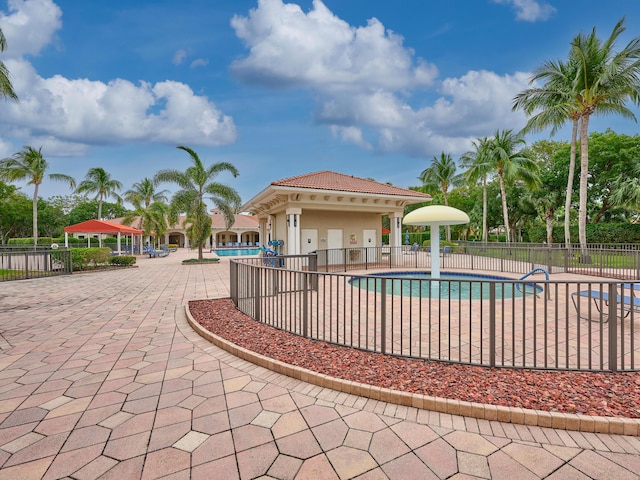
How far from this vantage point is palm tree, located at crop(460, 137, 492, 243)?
1046 inches

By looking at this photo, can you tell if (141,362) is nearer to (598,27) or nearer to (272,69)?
(272,69)

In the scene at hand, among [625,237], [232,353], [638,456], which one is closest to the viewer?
[638,456]

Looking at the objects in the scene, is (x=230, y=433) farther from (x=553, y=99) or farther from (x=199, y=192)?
(x=553, y=99)

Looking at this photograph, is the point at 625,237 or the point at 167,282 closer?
the point at 167,282

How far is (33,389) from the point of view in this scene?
10.8 ft

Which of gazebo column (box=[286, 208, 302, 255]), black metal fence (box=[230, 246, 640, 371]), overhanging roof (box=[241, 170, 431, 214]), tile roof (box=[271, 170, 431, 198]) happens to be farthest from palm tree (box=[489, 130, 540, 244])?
black metal fence (box=[230, 246, 640, 371])

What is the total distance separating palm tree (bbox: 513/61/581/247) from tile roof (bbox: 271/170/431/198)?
8.49m

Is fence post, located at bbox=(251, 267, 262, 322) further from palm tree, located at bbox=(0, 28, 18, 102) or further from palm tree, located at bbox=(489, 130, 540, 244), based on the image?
palm tree, located at bbox=(489, 130, 540, 244)

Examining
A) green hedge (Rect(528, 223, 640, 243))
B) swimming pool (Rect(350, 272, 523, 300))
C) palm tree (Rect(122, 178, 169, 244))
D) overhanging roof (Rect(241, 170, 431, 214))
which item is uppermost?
palm tree (Rect(122, 178, 169, 244))

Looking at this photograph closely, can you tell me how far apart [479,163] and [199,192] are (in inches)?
933

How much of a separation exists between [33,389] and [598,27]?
25.0 meters

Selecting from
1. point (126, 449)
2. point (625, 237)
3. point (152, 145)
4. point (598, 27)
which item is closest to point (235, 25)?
point (126, 449)

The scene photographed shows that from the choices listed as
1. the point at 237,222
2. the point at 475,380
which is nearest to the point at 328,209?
the point at 475,380

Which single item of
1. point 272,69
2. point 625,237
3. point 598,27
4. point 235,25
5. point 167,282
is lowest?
point 167,282
